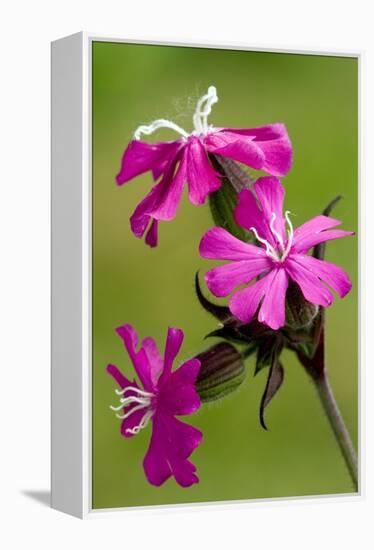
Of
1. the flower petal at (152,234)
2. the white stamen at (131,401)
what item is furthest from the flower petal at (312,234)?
the white stamen at (131,401)

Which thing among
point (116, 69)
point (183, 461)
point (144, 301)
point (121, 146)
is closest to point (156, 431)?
point (183, 461)

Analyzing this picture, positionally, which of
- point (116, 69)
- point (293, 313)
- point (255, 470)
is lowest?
point (255, 470)

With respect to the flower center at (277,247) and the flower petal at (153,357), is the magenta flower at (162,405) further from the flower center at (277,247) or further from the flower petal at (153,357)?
the flower center at (277,247)

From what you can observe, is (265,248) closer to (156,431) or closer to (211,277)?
(211,277)

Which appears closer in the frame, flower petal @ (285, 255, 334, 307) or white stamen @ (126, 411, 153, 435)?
flower petal @ (285, 255, 334, 307)

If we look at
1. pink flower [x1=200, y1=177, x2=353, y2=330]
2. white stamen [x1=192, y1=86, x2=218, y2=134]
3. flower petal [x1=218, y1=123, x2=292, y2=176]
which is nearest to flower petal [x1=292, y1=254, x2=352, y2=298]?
pink flower [x1=200, y1=177, x2=353, y2=330]

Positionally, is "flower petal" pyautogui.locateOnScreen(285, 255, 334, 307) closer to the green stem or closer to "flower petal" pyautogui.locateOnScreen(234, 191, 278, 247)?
"flower petal" pyautogui.locateOnScreen(234, 191, 278, 247)

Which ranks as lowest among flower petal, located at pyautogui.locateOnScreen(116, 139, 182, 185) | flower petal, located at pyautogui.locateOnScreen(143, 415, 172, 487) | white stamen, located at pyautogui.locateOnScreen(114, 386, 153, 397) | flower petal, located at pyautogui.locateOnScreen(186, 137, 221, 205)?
flower petal, located at pyautogui.locateOnScreen(143, 415, 172, 487)

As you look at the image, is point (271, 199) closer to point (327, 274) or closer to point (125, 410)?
point (327, 274)
